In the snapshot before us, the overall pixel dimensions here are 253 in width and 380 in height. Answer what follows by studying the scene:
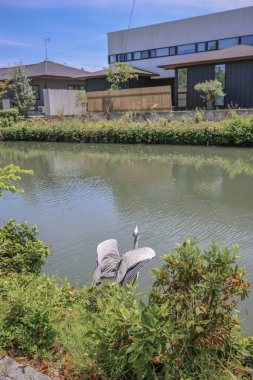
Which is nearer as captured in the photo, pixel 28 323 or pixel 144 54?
pixel 28 323

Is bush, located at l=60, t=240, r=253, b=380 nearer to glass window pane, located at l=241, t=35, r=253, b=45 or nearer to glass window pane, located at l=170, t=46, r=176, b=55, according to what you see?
glass window pane, located at l=241, t=35, r=253, b=45

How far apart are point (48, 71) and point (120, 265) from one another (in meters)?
27.7

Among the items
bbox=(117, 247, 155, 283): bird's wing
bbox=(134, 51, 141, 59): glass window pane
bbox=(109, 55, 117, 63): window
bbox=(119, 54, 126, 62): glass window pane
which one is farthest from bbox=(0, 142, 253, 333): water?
bbox=(109, 55, 117, 63): window

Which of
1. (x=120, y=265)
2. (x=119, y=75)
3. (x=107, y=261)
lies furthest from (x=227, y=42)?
(x=120, y=265)

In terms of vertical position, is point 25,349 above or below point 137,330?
below

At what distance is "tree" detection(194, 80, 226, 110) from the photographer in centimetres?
1750

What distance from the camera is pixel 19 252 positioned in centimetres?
349

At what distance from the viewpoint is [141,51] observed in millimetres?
28016

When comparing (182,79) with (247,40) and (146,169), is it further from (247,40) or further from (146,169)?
(146,169)

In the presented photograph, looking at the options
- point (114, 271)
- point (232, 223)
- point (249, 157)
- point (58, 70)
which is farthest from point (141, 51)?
→ point (114, 271)

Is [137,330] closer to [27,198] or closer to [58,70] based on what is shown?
[27,198]

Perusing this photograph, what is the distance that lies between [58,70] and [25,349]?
97.6 ft

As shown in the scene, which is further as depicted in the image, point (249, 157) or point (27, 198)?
point (249, 157)

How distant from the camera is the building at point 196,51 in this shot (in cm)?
1792
